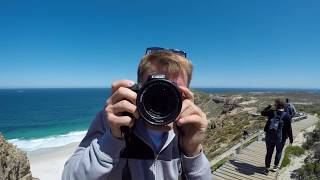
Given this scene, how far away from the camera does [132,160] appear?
4.61 ft

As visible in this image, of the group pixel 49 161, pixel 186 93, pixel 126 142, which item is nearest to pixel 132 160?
pixel 126 142

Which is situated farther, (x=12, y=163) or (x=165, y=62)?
(x=12, y=163)

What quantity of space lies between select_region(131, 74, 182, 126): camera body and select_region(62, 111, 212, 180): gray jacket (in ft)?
0.31

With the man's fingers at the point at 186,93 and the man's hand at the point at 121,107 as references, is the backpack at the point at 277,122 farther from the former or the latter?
the man's hand at the point at 121,107

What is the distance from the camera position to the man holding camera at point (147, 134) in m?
1.35

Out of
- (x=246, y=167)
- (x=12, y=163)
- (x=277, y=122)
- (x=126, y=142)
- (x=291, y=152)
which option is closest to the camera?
(x=126, y=142)

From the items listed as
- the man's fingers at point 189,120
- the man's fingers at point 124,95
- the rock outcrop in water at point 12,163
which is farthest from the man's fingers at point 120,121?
the rock outcrop in water at point 12,163

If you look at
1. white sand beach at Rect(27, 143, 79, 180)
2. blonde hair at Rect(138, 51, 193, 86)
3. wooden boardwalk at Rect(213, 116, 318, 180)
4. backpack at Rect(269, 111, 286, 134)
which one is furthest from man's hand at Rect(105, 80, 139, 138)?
white sand beach at Rect(27, 143, 79, 180)

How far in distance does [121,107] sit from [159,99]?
0.21m

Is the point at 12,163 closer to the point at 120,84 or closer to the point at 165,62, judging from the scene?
the point at 120,84

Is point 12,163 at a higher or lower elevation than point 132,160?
lower

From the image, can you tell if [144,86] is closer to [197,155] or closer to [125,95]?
[125,95]

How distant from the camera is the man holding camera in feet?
4.42

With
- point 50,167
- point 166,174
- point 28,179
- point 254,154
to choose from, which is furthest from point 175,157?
point 50,167
